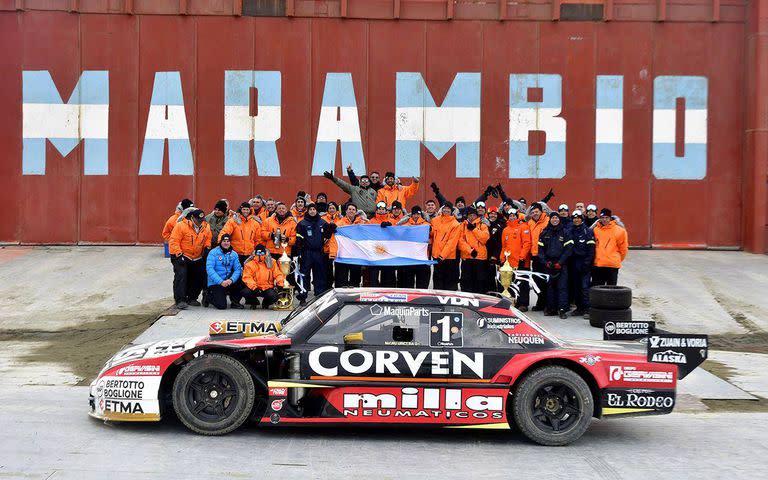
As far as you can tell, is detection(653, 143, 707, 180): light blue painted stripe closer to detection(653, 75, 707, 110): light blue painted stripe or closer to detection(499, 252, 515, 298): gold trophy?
detection(653, 75, 707, 110): light blue painted stripe

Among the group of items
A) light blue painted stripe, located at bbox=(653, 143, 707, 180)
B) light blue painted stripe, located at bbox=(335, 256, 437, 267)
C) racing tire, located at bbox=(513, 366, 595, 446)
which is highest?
light blue painted stripe, located at bbox=(653, 143, 707, 180)

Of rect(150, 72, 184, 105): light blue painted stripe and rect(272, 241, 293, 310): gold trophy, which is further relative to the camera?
rect(150, 72, 184, 105): light blue painted stripe

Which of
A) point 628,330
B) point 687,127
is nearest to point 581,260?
point 628,330

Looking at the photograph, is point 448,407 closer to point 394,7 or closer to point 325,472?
point 325,472

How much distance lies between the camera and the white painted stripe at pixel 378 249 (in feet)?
53.3

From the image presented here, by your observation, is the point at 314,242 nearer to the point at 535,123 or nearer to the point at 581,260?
the point at 581,260

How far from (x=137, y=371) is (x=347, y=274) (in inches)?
320

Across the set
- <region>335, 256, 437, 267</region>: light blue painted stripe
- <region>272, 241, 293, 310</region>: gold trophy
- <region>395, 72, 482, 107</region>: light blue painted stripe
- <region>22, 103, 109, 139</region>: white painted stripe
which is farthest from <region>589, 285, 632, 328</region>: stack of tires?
<region>22, 103, 109, 139</region>: white painted stripe

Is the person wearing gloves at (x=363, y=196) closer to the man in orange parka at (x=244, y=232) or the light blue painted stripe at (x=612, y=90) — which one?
the man in orange parka at (x=244, y=232)

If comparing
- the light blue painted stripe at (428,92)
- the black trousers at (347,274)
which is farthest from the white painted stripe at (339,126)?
the black trousers at (347,274)

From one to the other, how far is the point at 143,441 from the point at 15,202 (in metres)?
15.7

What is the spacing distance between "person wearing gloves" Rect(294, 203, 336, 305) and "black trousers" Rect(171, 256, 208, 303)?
5.63 ft

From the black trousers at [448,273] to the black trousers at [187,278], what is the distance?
13.3ft

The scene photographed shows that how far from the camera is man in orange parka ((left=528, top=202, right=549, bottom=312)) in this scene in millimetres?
16250
